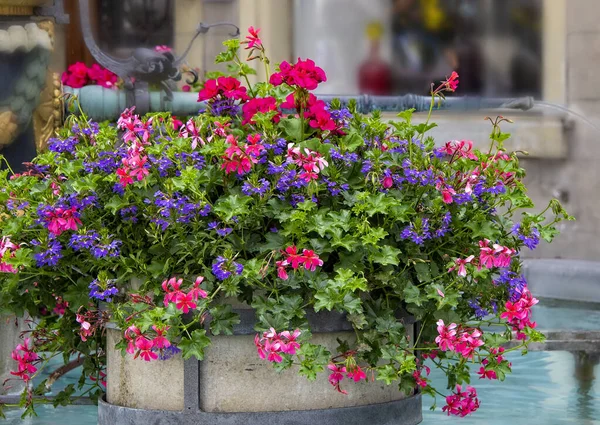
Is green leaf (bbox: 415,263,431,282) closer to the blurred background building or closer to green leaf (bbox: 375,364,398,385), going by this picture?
green leaf (bbox: 375,364,398,385)

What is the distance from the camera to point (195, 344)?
128 inches

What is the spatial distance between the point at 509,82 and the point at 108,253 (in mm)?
9328

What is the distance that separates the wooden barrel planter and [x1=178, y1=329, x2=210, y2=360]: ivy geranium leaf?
0.09 m

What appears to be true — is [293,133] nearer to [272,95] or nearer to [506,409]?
[272,95]

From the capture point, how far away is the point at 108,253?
3.41 m

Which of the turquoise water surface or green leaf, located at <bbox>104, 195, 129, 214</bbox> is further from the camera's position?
the turquoise water surface

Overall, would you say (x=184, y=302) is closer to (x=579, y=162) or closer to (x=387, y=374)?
(x=387, y=374)

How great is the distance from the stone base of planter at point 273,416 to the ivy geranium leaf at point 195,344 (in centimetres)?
20

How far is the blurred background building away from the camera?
415 inches

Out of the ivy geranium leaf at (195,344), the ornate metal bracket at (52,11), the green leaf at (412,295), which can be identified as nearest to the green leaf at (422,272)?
the green leaf at (412,295)

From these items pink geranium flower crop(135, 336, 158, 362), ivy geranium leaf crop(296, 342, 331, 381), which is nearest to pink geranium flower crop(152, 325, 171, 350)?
pink geranium flower crop(135, 336, 158, 362)

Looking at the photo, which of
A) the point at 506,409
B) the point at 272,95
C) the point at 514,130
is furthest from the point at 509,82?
the point at 272,95

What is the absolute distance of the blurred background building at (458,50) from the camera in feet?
34.6

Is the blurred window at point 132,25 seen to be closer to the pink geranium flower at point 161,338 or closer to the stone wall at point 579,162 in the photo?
the stone wall at point 579,162
